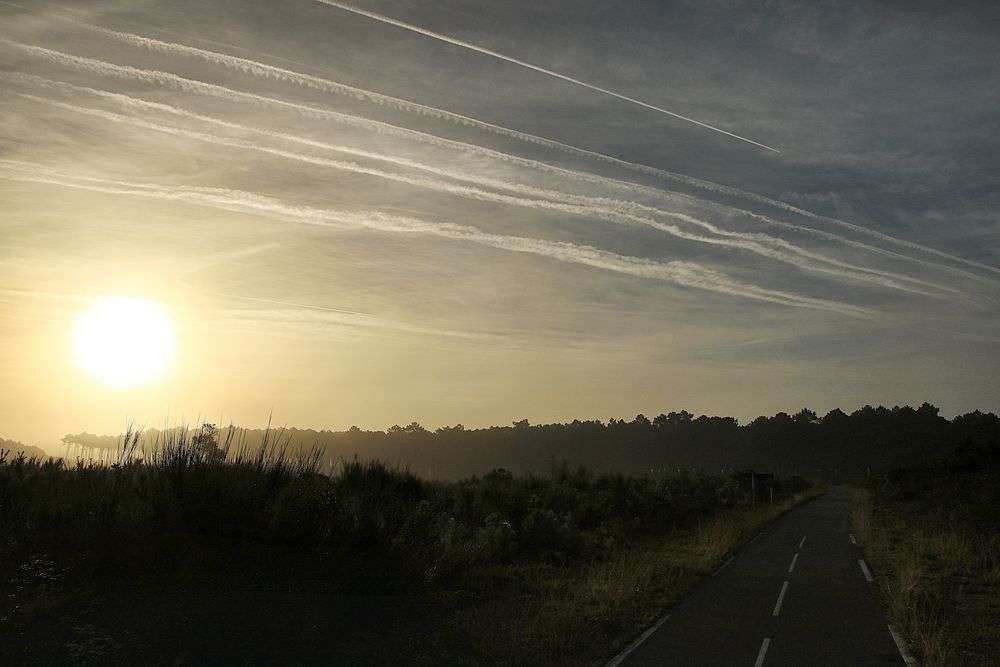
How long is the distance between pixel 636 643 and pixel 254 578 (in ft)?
19.7

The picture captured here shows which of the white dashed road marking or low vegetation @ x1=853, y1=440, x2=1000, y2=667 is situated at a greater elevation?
low vegetation @ x1=853, y1=440, x2=1000, y2=667

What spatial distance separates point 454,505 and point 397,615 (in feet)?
43.1

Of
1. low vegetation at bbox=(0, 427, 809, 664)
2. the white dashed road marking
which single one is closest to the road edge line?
low vegetation at bbox=(0, 427, 809, 664)

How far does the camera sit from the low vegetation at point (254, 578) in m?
8.80

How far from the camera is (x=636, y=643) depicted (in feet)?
40.3

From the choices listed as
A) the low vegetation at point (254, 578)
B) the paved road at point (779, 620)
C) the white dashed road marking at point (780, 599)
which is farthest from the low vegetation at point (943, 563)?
the low vegetation at point (254, 578)

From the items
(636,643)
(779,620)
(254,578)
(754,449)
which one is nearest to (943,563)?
(779,620)

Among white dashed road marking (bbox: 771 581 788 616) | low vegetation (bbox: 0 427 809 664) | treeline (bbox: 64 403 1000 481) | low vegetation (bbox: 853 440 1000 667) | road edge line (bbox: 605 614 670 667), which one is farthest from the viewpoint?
treeline (bbox: 64 403 1000 481)

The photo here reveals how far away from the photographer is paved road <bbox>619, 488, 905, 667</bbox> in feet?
37.2

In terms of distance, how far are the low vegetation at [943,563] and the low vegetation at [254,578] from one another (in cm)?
462

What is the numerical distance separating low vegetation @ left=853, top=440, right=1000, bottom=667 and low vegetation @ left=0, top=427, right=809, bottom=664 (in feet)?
15.2

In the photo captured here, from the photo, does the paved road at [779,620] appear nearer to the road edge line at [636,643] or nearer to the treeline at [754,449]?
the road edge line at [636,643]

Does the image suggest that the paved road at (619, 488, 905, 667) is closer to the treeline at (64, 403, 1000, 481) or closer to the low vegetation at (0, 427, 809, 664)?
the low vegetation at (0, 427, 809, 664)

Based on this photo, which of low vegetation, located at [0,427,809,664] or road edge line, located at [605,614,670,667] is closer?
low vegetation, located at [0,427,809,664]
